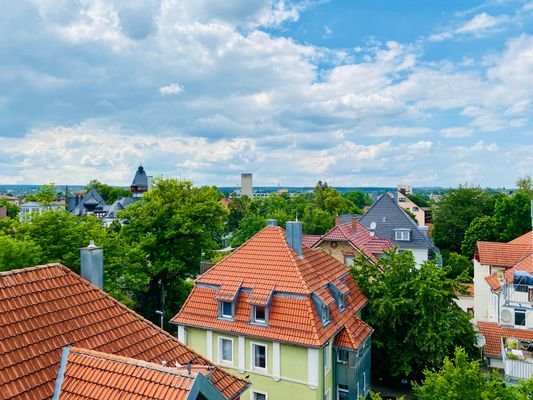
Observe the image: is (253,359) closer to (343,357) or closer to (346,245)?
(343,357)

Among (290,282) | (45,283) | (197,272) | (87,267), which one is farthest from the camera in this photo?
(197,272)

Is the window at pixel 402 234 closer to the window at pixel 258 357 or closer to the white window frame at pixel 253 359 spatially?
the window at pixel 258 357

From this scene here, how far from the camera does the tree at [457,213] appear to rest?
59188 mm

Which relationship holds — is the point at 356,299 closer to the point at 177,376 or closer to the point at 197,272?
the point at 197,272

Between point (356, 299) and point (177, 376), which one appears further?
point (356, 299)

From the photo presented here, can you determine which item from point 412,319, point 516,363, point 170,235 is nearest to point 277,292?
point 412,319

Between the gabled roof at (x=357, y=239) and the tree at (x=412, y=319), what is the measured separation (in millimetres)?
6855

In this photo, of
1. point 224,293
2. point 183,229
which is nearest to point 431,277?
point 224,293

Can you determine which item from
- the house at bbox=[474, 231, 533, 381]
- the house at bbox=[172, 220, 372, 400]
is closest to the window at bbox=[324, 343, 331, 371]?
the house at bbox=[172, 220, 372, 400]

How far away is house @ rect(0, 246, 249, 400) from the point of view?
6.75 m

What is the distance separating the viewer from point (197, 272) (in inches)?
1287

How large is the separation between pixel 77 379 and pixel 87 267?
392 centimetres

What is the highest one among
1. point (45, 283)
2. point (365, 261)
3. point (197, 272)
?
point (45, 283)

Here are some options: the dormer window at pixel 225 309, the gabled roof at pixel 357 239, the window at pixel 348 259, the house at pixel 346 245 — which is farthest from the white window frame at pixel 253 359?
the window at pixel 348 259
